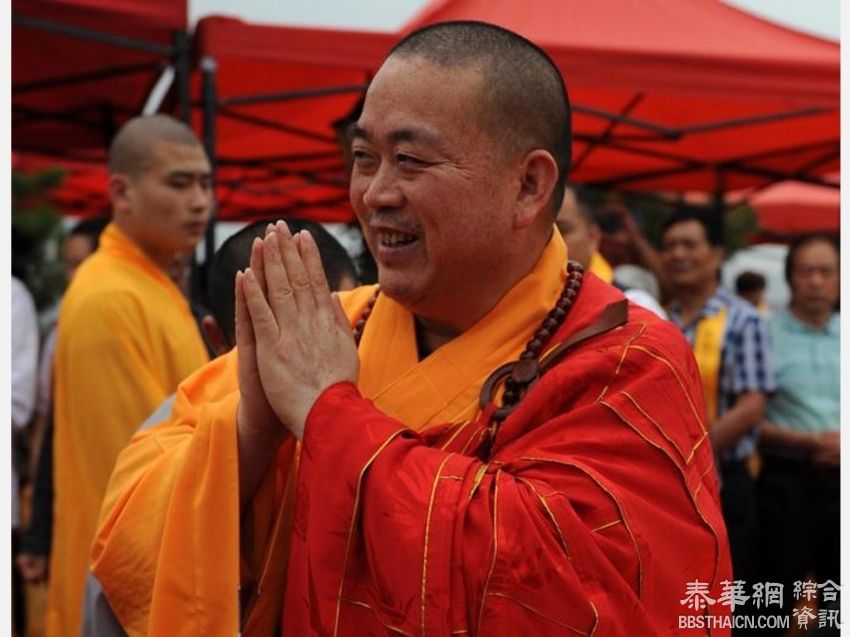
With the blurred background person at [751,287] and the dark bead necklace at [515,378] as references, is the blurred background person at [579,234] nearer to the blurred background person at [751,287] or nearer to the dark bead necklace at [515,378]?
the dark bead necklace at [515,378]

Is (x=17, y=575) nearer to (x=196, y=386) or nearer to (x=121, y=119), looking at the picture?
(x=121, y=119)

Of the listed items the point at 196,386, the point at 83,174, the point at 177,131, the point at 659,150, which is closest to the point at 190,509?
the point at 196,386

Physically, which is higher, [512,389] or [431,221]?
[431,221]

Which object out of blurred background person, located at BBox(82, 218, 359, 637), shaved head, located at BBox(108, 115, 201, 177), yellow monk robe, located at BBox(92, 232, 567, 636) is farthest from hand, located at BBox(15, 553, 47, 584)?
yellow monk robe, located at BBox(92, 232, 567, 636)

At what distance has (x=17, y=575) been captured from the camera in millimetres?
5340

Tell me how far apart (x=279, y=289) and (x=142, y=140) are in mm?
2366

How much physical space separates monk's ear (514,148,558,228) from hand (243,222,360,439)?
0.28 meters

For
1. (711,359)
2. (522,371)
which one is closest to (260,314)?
(522,371)

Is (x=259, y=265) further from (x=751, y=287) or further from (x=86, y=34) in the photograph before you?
(x=751, y=287)

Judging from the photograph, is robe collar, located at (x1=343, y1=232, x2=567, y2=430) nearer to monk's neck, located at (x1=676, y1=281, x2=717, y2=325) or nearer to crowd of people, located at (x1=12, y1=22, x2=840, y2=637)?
crowd of people, located at (x1=12, y1=22, x2=840, y2=637)

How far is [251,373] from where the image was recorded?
178 centimetres

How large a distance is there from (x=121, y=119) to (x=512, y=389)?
5559 millimetres

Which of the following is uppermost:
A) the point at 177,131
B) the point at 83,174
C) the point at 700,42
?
the point at 83,174

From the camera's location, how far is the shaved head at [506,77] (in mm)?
1729
